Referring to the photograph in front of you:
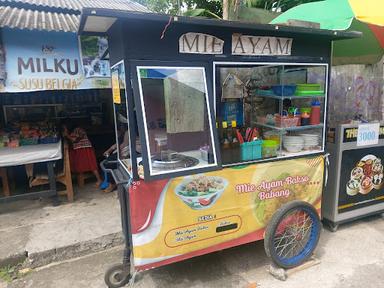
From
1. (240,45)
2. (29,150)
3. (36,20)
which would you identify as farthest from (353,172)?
(36,20)

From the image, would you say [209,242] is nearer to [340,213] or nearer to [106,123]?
[340,213]

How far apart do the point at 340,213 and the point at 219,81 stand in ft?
7.24

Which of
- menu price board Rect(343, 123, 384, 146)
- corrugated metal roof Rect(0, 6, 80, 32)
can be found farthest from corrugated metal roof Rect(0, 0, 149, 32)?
menu price board Rect(343, 123, 384, 146)

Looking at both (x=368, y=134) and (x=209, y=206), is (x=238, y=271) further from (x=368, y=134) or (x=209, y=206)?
(x=368, y=134)

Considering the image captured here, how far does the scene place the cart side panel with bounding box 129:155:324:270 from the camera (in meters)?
2.46

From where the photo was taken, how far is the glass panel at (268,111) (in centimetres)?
294

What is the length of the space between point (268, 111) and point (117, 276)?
2.23 m

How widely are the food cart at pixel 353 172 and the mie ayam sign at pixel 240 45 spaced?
129 centimetres

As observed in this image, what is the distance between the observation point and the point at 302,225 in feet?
10.0

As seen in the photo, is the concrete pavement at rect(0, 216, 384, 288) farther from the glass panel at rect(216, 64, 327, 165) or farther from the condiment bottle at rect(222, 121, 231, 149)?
the condiment bottle at rect(222, 121, 231, 149)

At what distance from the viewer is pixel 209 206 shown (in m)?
2.64

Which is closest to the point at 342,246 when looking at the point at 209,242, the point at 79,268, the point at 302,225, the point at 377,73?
the point at 302,225

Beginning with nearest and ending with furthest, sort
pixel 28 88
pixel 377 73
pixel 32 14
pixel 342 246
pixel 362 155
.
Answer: pixel 342 246 → pixel 362 155 → pixel 28 88 → pixel 32 14 → pixel 377 73

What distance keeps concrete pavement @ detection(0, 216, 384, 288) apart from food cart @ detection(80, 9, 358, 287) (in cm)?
22
